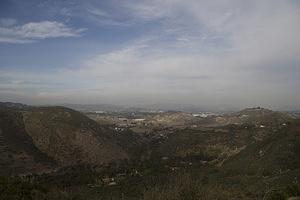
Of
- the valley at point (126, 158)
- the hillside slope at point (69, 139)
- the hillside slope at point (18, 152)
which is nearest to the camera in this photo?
the valley at point (126, 158)

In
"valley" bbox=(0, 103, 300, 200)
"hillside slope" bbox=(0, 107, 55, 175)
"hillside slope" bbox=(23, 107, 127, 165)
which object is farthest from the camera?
"hillside slope" bbox=(23, 107, 127, 165)

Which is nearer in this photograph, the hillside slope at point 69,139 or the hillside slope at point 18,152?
the hillside slope at point 18,152

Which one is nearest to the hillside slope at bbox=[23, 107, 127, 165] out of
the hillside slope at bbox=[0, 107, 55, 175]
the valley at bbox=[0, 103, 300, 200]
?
the valley at bbox=[0, 103, 300, 200]

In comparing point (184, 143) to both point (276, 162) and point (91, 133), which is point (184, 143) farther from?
point (276, 162)

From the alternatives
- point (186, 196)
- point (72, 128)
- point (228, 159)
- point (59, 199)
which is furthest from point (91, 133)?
point (186, 196)

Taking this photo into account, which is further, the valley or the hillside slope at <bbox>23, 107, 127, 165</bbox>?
the hillside slope at <bbox>23, 107, 127, 165</bbox>

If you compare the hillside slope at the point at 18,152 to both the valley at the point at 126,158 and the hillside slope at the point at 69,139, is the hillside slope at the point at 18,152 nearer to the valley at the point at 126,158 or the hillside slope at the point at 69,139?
the valley at the point at 126,158

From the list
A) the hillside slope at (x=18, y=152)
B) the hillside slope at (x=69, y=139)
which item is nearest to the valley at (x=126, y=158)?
the hillside slope at (x=18, y=152)

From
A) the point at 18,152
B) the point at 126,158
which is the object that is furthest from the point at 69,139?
the point at 126,158

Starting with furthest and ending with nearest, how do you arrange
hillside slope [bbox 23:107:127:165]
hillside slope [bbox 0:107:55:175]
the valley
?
hillside slope [bbox 23:107:127:165]
hillside slope [bbox 0:107:55:175]
the valley

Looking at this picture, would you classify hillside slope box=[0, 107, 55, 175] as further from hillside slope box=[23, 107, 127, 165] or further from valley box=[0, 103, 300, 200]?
hillside slope box=[23, 107, 127, 165]

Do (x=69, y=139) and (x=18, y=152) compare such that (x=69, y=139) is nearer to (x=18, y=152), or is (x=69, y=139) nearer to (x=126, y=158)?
(x=18, y=152)

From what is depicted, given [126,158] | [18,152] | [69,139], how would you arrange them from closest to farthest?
[18,152] → [126,158] → [69,139]
